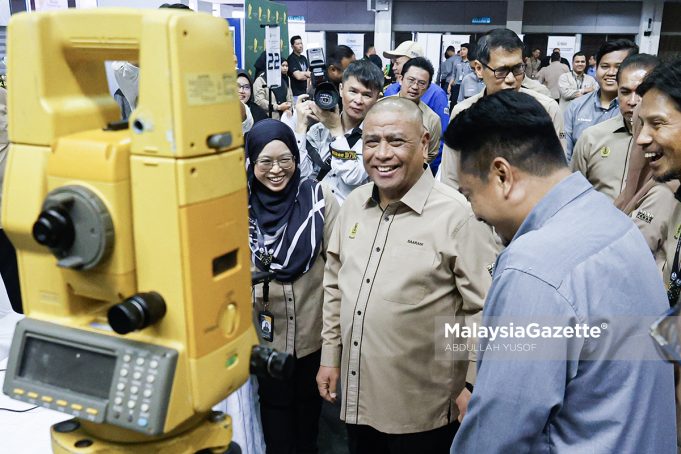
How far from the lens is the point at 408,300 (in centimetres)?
180

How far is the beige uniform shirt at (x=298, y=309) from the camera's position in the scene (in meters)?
2.19

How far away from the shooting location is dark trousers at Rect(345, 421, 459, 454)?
6.23ft

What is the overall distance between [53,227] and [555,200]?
0.91 meters

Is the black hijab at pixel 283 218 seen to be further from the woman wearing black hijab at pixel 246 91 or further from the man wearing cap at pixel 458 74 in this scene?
the man wearing cap at pixel 458 74

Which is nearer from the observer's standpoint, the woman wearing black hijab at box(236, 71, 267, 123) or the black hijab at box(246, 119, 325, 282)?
the black hijab at box(246, 119, 325, 282)

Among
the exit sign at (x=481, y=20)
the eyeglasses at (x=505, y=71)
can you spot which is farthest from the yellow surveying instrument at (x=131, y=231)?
the exit sign at (x=481, y=20)

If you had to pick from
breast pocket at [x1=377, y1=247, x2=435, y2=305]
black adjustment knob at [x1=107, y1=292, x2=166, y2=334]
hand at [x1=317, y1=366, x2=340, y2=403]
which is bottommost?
hand at [x1=317, y1=366, x2=340, y2=403]

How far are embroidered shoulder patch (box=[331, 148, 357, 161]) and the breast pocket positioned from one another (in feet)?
3.86

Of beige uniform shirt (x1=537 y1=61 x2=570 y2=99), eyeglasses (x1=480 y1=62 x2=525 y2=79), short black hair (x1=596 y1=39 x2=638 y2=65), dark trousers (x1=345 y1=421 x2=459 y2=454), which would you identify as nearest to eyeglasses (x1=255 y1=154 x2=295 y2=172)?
dark trousers (x1=345 y1=421 x2=459 y2=454)

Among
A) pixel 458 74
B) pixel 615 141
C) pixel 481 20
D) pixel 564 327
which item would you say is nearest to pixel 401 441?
pixel 564 327

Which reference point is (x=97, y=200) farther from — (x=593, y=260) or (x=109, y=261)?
(x=593, y=260)

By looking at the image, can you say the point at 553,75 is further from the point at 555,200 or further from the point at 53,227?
the point at 53,227

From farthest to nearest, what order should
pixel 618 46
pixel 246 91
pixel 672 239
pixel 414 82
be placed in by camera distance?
pixel 246 91 → pixel 414 82 → pixel 618 46 → pixel 672 239

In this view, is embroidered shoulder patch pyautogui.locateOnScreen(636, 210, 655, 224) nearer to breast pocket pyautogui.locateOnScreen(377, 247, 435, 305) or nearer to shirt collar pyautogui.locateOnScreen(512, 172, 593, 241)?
breast pocket pyautogui.locateOnScreen(377, 247, 435, 305)
